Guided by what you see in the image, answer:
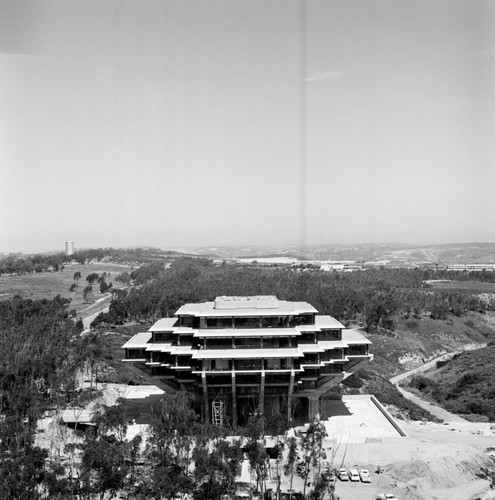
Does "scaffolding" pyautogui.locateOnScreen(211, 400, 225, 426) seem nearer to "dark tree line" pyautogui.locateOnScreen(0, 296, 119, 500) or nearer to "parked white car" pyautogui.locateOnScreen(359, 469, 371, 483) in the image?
"parked white car" pyautogui.locateOnScreen(359, 469, 371, 483)

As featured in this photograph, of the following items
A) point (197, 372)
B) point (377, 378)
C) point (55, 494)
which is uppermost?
point (197, 372)

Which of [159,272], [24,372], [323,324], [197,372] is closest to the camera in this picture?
[197,372]

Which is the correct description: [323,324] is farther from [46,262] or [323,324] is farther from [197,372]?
[46,262]

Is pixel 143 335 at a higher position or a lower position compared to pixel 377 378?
higher

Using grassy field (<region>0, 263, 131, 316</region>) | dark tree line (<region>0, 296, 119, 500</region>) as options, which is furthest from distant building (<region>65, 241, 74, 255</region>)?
dark tree line (<region>0, 296, 119, 500</region>)

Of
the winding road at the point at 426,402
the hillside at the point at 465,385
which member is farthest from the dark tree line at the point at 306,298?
→ the hillside at the point at 465,385

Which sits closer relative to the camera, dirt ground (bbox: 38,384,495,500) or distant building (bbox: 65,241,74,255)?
dirt ground (bbox: 38,384,495,500)

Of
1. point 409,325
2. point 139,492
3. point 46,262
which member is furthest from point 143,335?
point 46,262

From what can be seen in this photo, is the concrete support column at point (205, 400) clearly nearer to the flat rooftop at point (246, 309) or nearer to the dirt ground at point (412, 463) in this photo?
the flat rooftop at point (246, 309)
